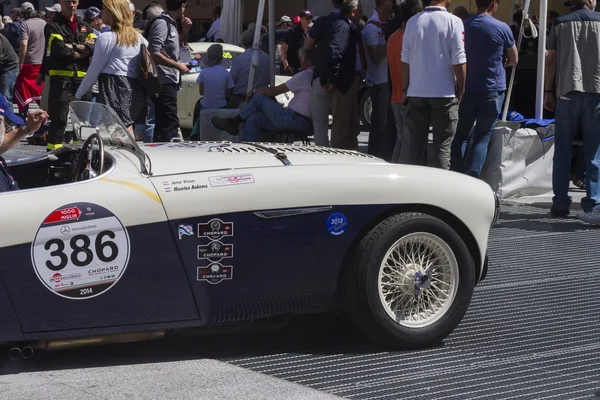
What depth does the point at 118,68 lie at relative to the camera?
8500 millimetres

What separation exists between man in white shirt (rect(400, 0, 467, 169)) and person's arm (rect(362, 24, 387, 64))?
1.56 metres

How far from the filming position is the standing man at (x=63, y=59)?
10.8 meters

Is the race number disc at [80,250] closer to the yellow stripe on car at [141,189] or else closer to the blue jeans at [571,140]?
the yellow stripe on car at [141,189]

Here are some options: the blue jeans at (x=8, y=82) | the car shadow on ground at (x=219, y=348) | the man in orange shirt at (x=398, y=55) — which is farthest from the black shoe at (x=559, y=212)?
the blue jeans at (x=8, y=82)

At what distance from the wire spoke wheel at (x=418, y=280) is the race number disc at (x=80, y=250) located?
118cm

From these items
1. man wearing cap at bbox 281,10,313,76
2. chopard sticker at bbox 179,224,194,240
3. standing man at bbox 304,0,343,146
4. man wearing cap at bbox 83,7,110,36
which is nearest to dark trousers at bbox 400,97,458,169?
standing man at bbox 304,0,343,146

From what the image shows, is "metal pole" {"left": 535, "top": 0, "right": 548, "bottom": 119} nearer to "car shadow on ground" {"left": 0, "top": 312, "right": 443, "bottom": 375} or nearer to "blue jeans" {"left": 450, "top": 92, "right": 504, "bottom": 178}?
"blue jeans" {"left": 450, "top": 92, "right": 504, "bottom": 178}

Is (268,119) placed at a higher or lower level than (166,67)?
lower

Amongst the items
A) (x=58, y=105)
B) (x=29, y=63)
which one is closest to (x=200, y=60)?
(x=29, y=63)

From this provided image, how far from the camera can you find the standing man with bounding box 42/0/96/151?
1081 cm

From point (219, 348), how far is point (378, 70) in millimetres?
6115

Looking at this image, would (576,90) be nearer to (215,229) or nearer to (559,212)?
(559,212)

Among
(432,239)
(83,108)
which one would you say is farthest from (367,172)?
(83,108)

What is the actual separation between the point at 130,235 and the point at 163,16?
20.1ft
